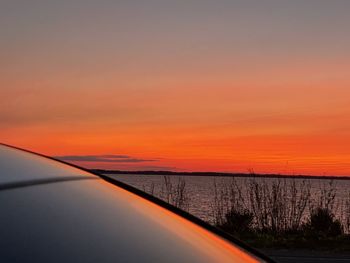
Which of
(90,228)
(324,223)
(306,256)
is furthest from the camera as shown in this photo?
(324,223)

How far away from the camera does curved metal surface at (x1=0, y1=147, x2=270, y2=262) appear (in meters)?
A: 1.39

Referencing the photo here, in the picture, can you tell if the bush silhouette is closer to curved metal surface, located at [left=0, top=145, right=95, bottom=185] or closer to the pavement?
the pavement

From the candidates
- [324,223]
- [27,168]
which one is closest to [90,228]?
[27,168]

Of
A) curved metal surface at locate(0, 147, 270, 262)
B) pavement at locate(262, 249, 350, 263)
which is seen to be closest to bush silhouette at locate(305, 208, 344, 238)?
pavement at locate(262, 249, 350, 263)

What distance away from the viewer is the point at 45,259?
132 cm

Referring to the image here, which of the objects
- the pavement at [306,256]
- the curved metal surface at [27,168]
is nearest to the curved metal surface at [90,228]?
the curved metal surface at [27,168]

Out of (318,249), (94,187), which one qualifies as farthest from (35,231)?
(318,249)

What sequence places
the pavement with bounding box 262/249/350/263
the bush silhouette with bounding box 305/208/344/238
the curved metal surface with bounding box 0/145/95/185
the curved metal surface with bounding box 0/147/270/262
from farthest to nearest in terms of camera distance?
the bush silhouette with bounding box 305/208/344/238 → the pavement with bounding box 262/249/350/263 → the curved metal surface with bounding box 0/145/95/185 → the curved metal surface with bounding box 0/147/270/262

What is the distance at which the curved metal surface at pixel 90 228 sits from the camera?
1.39 metres

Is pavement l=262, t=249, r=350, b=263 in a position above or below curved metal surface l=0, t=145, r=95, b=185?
below

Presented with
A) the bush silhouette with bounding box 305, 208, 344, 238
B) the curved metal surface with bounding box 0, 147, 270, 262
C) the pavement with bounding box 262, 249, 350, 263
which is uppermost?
the curved metal surface with bounding box 0, 147, 270, 262

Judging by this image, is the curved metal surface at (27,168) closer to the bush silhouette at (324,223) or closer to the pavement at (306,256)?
the pavement at (306,256)

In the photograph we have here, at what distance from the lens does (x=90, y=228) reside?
158 centimetres

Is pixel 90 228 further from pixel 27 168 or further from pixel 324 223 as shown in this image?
pixel 324 223
